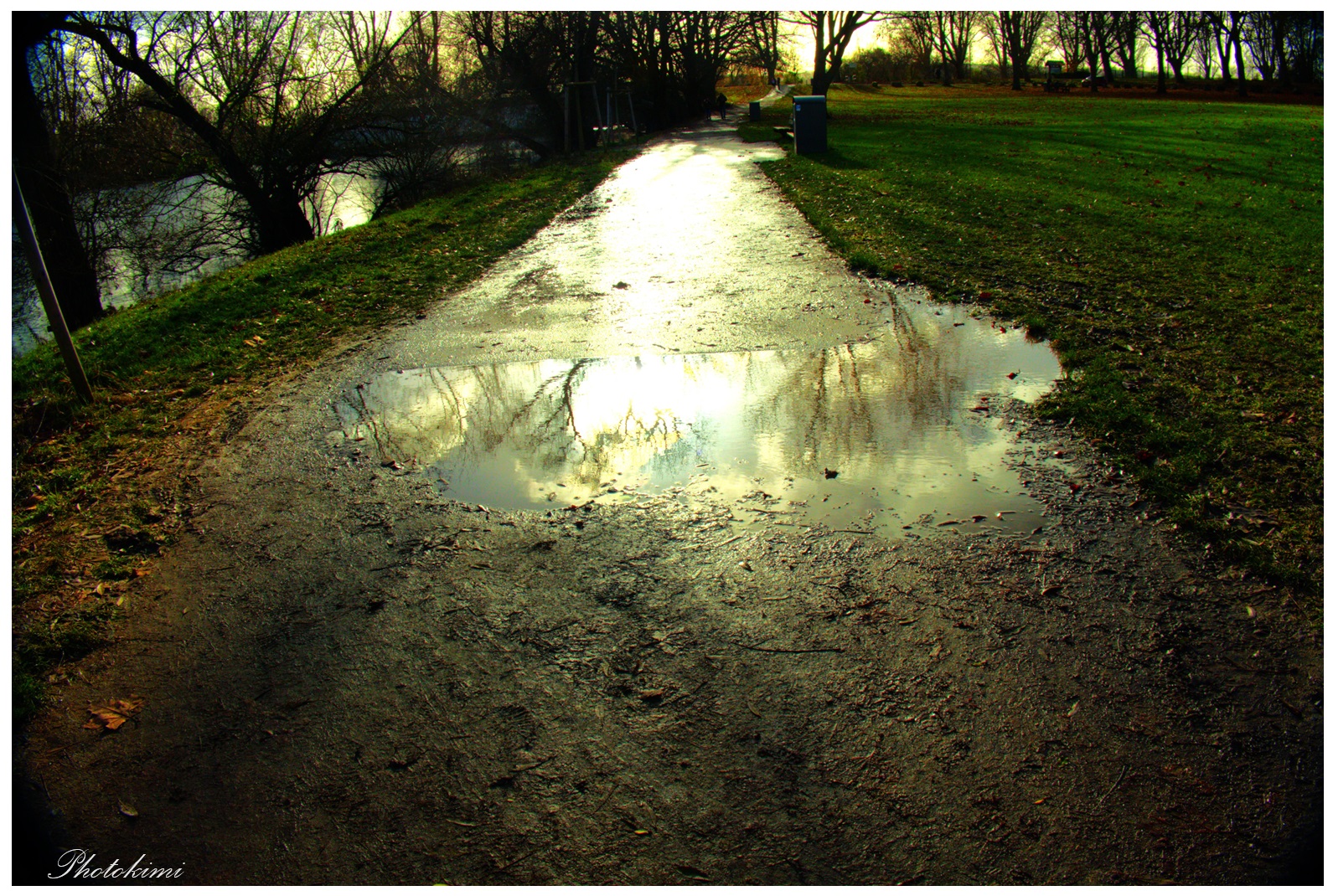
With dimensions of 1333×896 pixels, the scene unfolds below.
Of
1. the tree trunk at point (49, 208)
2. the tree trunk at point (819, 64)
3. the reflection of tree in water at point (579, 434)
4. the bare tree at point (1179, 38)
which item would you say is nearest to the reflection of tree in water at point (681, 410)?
the reflection of tree in water at point (579, 434)

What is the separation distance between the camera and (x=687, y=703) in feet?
9.32

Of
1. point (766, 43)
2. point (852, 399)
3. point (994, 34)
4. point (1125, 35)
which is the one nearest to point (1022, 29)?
point (994, 34)

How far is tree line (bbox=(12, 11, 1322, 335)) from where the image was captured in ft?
39.5

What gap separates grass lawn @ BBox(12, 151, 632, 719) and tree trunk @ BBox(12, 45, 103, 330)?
9.93 feet

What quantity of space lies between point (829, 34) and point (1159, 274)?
30700 mm

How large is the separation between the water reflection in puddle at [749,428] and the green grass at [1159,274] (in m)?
0.71

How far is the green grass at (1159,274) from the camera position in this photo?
3.98 metres

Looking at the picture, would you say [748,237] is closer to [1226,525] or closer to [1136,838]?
[1226,525]

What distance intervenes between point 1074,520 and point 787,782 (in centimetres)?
217

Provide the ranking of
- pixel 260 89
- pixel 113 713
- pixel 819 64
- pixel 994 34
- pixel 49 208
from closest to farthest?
pixel 113 713 < pixel 49 208 < pixel 260 89 < pixel 819 64 < pixel 994 34

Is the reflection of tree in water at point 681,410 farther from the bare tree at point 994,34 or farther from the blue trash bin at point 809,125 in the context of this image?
the bare tree at point 994,34

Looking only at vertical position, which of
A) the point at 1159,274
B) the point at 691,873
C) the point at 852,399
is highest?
the point at 1159,274

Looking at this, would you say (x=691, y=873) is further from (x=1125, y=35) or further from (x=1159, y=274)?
(x=1125, y=35)

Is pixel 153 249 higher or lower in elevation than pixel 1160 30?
lower
